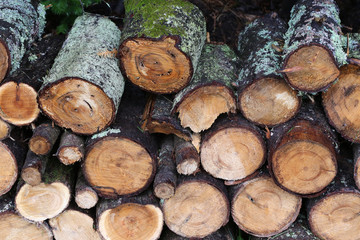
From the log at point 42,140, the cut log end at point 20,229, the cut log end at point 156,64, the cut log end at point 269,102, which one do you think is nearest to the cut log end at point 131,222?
the cut log end at point 20,229

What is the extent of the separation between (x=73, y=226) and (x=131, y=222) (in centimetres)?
52

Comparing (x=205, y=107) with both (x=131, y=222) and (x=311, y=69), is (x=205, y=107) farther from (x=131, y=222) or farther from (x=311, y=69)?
(x=131, y=222)

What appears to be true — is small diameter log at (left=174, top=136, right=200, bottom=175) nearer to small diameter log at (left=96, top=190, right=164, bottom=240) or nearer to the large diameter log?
small diameter log at (left=96, top=190, right=164, bottom=240)

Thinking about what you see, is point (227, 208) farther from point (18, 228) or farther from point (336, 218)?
point (18, 228)

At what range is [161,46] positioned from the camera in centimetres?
253

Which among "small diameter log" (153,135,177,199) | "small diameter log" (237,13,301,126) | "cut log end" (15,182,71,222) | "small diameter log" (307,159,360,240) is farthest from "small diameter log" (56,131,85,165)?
"small diameter log" (307,159,360,240)

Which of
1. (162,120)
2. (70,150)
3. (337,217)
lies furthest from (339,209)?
(70,150)

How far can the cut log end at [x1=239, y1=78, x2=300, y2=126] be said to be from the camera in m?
2.57

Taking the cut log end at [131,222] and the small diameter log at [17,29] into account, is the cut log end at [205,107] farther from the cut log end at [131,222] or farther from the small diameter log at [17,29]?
the small diameter log at [17,29]

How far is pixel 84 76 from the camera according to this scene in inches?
99.7

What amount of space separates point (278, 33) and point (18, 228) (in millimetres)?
2689

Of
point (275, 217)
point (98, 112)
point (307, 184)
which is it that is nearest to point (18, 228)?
point (98, 112)

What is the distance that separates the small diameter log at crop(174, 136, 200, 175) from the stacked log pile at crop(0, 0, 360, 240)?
0.01 m

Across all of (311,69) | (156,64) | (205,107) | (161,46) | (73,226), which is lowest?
(73,226)
